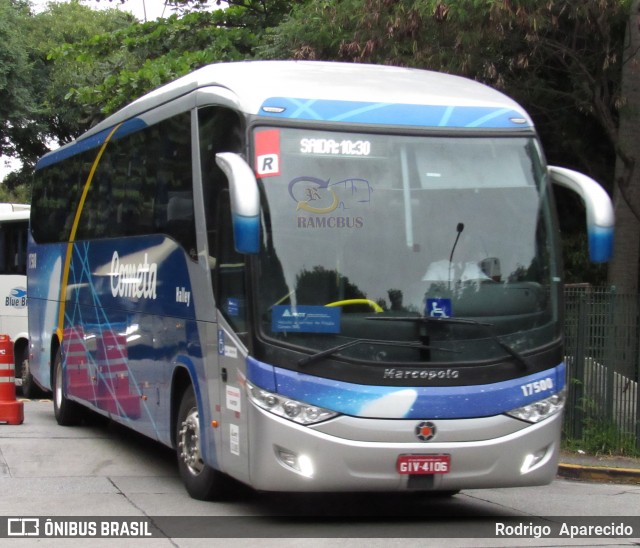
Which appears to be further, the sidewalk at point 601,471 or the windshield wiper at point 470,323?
the sidewalk at point 601,471

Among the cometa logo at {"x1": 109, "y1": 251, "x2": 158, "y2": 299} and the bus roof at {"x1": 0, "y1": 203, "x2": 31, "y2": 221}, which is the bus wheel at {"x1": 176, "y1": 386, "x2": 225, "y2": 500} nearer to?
the cometa logo at {"x1": 109, "y1": 251, "x2": 158, "y2": 299}

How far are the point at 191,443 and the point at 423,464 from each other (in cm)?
248

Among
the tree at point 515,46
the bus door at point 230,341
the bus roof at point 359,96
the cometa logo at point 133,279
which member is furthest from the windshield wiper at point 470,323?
the tree at point 515,46

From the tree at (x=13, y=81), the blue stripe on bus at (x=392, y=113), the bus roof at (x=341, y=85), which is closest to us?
the blue stripe on bus at (x=392, y=113)

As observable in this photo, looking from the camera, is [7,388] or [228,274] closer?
[228,274]

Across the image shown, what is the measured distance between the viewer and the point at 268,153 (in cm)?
819

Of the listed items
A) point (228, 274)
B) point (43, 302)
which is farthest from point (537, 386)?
point (43, 302)

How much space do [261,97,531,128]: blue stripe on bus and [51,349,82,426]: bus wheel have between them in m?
7.63

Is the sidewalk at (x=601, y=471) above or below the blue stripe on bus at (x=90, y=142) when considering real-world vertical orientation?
below

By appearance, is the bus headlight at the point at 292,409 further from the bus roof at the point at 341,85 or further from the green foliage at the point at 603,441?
the green foliage at the point at 603,441

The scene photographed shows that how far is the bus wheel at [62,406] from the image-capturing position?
14.9 meters

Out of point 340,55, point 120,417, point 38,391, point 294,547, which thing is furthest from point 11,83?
point 294,547

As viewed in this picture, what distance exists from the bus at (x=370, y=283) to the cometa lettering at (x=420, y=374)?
0.03ft

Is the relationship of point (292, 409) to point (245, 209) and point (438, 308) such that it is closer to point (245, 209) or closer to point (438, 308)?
point (438, 308)
